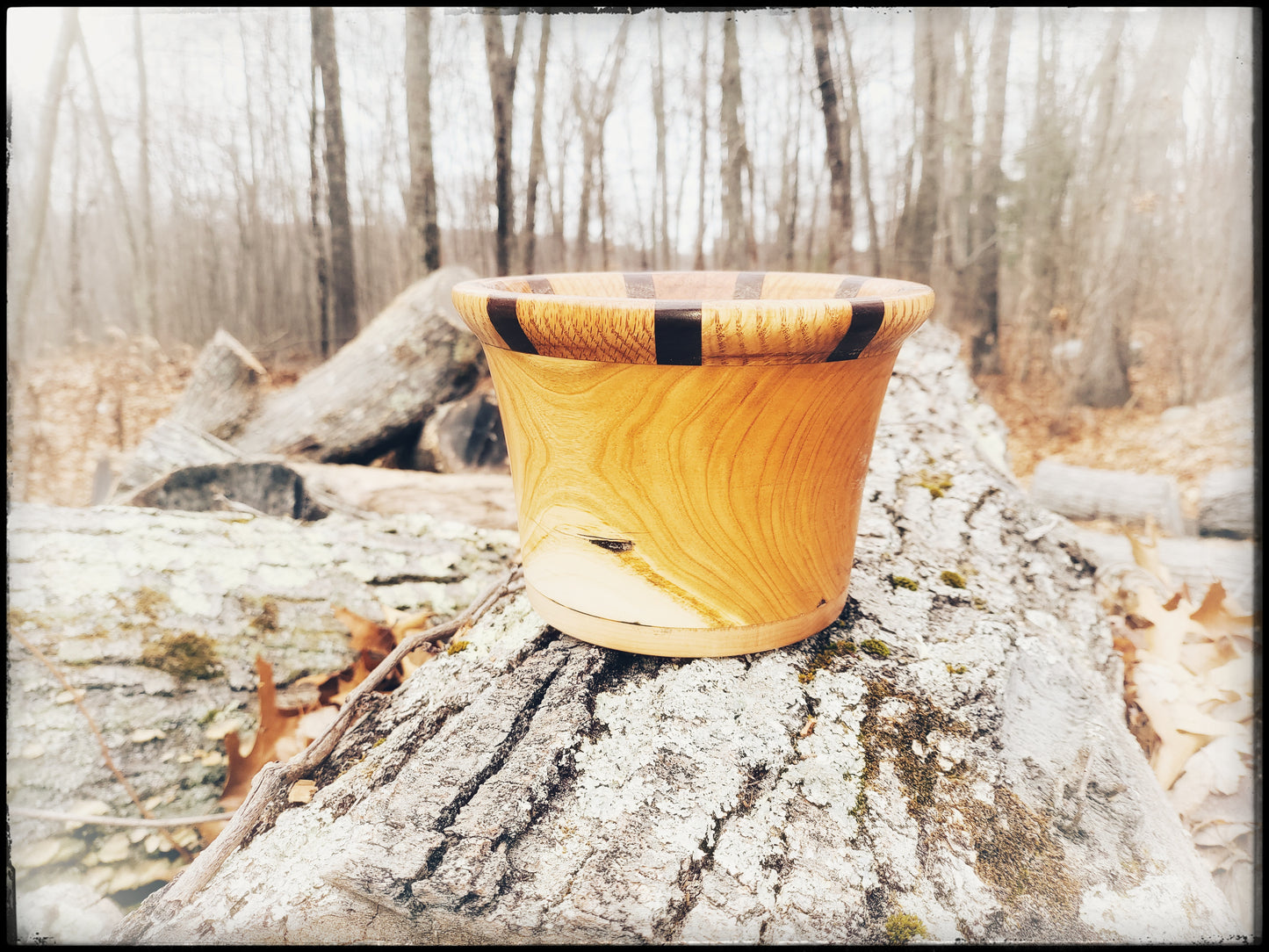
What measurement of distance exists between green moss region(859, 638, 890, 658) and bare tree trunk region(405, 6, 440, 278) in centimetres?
399

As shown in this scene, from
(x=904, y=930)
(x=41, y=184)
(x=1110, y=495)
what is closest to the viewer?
(x=904, y=930)

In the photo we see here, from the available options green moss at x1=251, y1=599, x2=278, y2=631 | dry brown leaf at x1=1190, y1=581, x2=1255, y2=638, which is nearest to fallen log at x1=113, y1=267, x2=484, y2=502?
green moss at x1=251, y1=599, x2=278, y2=631

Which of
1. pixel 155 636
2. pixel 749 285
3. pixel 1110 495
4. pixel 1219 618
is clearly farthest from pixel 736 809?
pixel 1110 495

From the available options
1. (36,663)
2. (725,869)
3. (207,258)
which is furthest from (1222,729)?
(207,258)

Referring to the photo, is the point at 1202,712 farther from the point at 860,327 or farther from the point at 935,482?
the point at 860,327

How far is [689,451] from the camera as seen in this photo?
861 millimetres

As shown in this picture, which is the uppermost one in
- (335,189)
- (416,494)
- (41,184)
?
(335,189)

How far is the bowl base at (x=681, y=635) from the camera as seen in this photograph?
97cm

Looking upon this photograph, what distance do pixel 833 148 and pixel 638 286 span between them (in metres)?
3.36

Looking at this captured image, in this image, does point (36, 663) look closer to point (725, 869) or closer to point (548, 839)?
point (548, 839)

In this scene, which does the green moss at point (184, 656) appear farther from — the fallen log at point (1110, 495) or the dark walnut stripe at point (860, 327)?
the fallen log at point (1110, 495)

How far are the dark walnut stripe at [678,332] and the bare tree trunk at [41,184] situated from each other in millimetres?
3632

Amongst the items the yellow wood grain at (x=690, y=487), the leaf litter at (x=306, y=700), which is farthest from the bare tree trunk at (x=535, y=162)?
the yellow wood grain at (x=690, y=487)

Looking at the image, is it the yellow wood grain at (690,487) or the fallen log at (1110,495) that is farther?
the fallen log at (1110,495)
